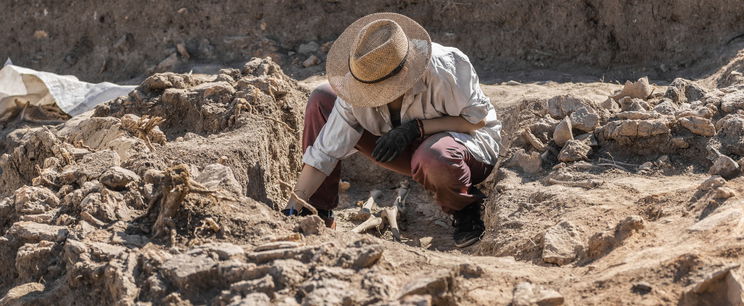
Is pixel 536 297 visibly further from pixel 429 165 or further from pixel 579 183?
pixel 579 183

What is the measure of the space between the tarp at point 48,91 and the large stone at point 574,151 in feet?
10.7

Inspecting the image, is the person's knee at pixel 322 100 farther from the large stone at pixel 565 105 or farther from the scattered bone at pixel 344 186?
the large stone at pixel 565 105

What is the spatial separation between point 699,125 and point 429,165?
1.34 metres

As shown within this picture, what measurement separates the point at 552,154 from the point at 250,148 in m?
1.58

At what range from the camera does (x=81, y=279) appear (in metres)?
3.14

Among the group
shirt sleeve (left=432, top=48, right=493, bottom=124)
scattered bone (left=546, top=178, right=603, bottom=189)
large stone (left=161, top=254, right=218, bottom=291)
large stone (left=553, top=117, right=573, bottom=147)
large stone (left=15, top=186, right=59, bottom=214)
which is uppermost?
shirt sleeve (left=432, top=48, right=493, bottom=124)

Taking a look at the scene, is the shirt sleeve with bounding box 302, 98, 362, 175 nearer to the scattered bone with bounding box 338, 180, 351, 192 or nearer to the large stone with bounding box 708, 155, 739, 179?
the scattered bone with bounding box 338, 180, 351, 192

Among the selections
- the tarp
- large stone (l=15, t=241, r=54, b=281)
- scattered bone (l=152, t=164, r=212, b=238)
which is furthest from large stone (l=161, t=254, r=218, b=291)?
the tarp

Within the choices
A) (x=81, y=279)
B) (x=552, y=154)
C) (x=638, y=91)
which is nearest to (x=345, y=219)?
(x=552, y=154)

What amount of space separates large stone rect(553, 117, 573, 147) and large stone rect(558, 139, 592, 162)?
0.08 m

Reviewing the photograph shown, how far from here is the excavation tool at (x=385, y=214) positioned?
4.88 metres

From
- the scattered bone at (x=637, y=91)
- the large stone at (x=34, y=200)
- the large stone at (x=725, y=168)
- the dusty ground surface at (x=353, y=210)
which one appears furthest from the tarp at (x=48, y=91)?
the large stone at (x=725, y=168)

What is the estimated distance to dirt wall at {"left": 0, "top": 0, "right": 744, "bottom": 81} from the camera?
665 centimetres

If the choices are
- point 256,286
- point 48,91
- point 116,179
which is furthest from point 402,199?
point 48,91
